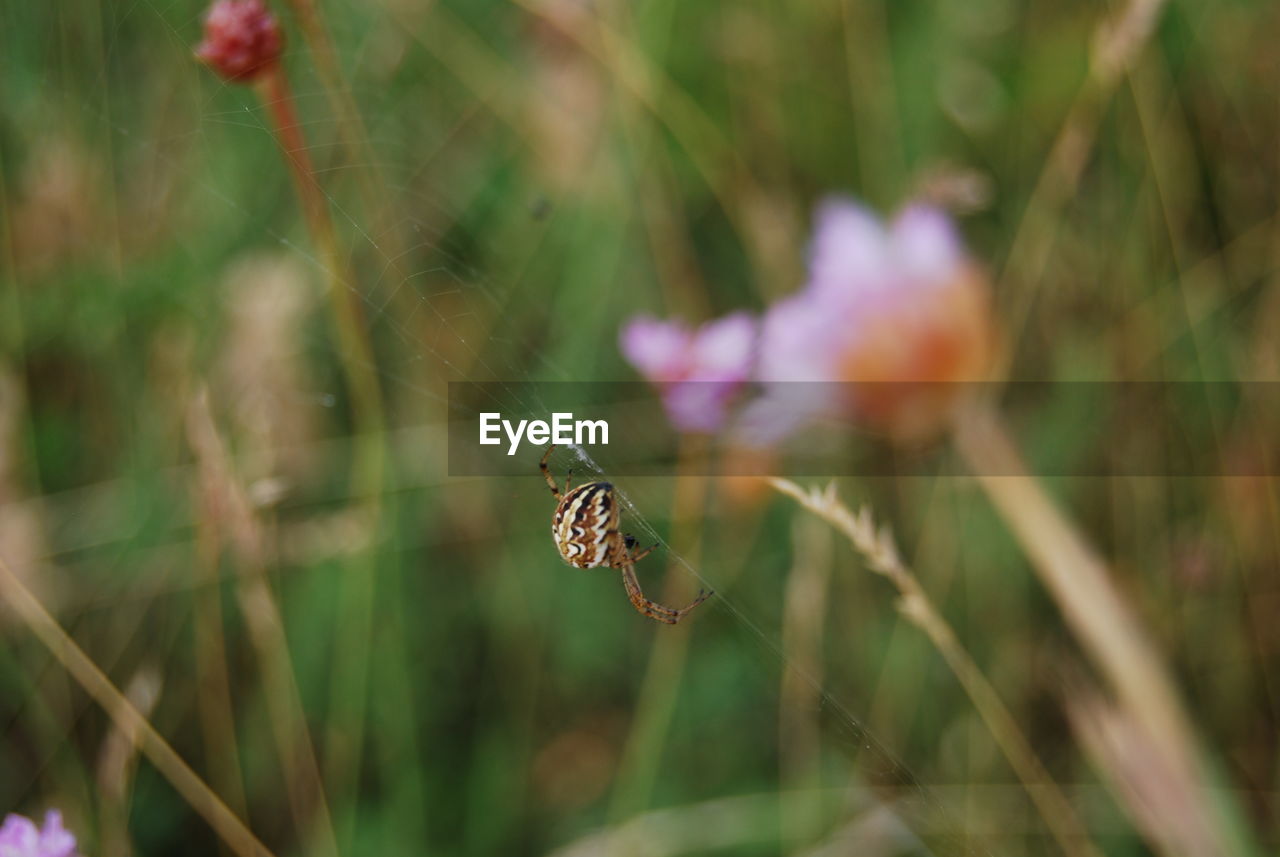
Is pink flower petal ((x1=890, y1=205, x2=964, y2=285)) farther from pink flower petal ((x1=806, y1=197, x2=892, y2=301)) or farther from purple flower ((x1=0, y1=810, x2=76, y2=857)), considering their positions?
purple flower ((x1=0, y1=810, x2=76, y2=857))

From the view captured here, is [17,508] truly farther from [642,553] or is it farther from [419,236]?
[642,553]

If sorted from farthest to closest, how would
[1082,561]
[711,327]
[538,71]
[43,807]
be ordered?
[538,71] → [711,327] → [43,807] → [1082,561]

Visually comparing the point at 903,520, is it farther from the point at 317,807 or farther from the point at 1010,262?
the point at 317,807

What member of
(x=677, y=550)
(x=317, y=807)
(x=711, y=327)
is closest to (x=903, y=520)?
(x=711, y=327)

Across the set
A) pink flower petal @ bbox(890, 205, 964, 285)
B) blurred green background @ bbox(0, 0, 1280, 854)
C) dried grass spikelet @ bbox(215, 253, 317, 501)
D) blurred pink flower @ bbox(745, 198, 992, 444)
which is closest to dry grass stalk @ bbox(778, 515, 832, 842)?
blurred green background @ bbox(0, 0, 1280, 854)

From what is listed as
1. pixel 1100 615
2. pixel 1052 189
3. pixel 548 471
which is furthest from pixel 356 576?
pixel 1052 189

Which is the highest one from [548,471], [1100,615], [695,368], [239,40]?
[239,40]
